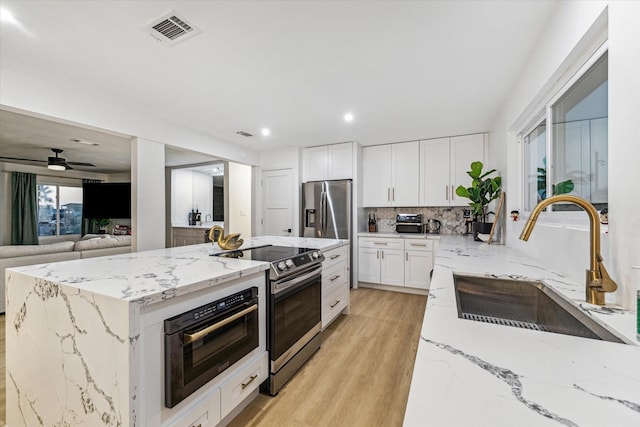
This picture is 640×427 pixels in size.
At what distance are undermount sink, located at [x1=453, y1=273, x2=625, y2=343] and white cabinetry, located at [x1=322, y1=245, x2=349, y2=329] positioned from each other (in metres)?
1.35

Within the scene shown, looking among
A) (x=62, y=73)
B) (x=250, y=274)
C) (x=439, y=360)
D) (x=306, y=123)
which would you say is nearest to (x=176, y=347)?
(x=250, y=274)

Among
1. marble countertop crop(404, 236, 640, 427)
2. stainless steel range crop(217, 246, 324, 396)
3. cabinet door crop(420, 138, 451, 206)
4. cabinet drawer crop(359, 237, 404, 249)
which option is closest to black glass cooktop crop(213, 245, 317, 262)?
stainless steel range crop(217, 246, 324, 396)

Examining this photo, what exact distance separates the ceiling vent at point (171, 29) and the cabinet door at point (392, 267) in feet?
11.5

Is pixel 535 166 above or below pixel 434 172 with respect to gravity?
below

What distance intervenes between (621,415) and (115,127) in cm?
371

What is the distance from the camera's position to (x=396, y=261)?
4.11 m

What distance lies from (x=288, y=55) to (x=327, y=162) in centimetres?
263

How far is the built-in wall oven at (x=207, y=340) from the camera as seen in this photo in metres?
1.18

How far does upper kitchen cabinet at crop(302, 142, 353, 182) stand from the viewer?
4383mm

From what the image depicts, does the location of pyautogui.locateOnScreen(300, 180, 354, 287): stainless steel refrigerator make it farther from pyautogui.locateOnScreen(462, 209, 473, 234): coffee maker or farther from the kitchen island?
the kitchen island

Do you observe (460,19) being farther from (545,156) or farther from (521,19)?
(545,156)

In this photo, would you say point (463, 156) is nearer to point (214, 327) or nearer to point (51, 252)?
point (214, 327)

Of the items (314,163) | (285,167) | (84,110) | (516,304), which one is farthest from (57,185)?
(516,304)

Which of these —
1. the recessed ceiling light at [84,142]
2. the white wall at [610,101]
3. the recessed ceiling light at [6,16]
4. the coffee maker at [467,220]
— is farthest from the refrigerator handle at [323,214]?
the recessed ceiling light at [84,142]
